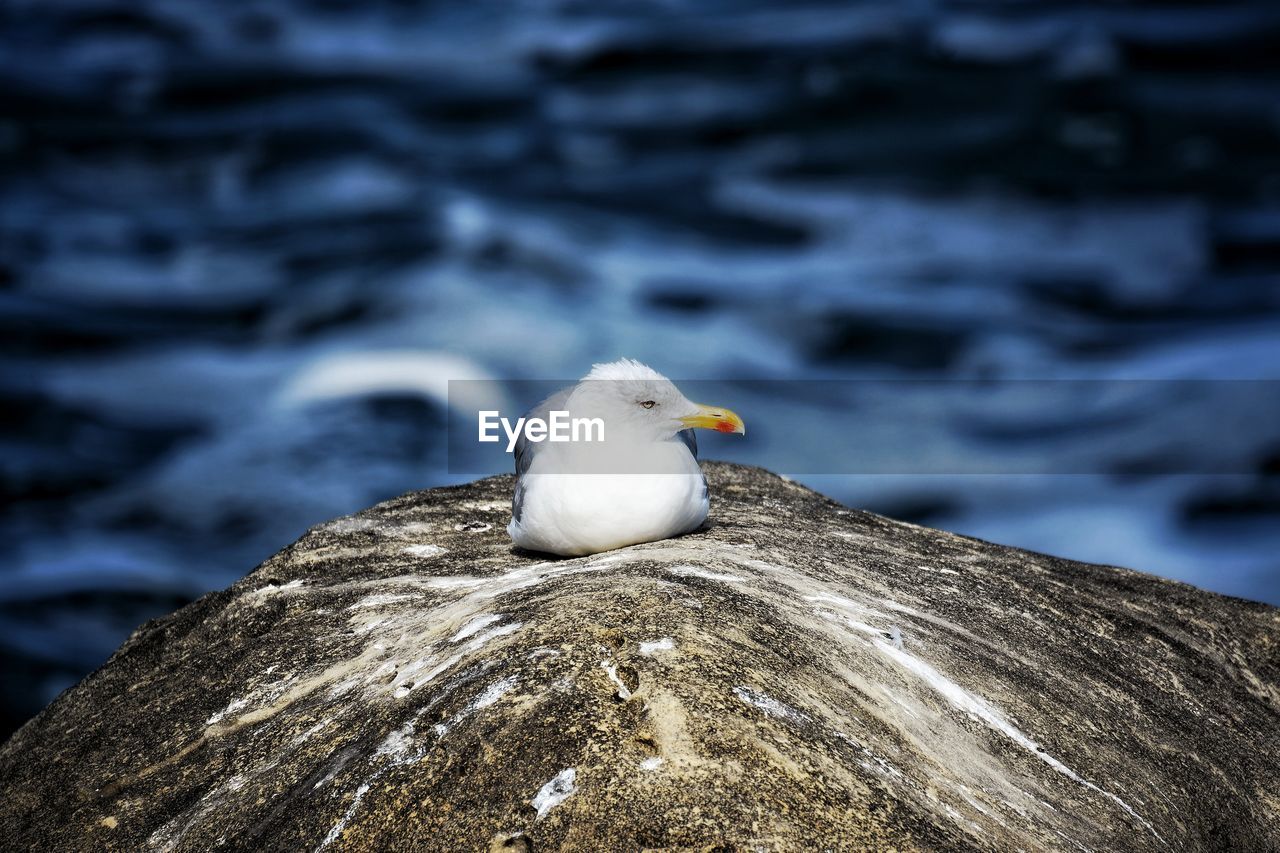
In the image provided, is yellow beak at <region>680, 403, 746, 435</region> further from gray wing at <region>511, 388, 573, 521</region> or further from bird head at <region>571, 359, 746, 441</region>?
gray wing at <region>511, 388, 573, 521</region>

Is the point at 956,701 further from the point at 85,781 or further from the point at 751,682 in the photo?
the point at 85,781

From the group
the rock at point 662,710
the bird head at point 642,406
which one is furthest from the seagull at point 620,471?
the rock at point 662,710

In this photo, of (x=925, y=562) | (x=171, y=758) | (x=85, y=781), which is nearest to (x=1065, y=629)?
(x=925, y=562)

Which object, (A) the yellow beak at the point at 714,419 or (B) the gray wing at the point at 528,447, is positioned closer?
(A) the yellow beak at the point at 714,419

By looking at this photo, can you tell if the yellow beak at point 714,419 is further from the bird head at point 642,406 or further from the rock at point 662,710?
the rock at point 662,710

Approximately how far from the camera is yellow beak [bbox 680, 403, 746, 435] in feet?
21.8

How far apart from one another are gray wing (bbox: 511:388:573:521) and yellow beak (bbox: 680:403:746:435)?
2.55 feet

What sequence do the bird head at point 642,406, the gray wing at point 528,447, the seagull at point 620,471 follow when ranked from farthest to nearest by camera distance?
1. the gray wing at point 528,447
2. the bird head at point 642,406
3. the seagull at point 620,471

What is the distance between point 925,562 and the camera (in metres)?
7.58

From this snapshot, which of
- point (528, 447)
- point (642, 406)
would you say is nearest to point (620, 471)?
point (642, 406)

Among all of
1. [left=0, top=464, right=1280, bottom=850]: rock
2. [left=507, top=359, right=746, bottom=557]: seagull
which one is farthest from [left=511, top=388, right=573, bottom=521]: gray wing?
[left=0, top=464, right=1280, bottom=850]: rock

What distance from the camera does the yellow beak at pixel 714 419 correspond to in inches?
262

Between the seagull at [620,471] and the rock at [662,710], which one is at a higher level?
the seagull at [620,471]

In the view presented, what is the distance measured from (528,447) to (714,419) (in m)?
1.17
